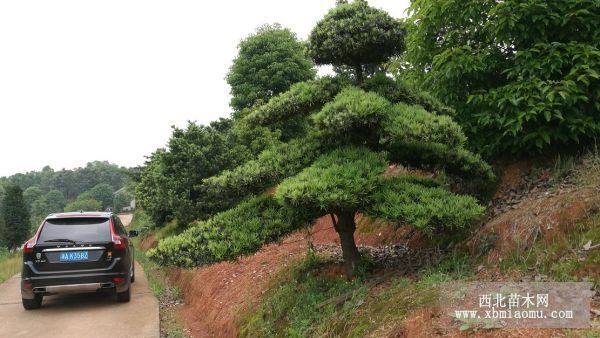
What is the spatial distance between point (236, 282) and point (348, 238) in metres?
3.25

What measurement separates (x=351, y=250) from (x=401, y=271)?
0.70m

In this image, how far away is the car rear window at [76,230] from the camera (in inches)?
317

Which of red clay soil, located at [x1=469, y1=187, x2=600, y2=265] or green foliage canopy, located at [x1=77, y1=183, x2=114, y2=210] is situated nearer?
red clay soil, located at [x1=469, y1=187, x2=600, y2=265]

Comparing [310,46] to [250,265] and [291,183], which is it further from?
[250,265]

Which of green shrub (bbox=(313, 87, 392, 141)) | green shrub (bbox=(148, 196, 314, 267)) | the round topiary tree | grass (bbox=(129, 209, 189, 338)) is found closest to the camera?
green shrub (bbox=(313, 87, 392, 141))

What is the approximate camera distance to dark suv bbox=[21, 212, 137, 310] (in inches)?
308

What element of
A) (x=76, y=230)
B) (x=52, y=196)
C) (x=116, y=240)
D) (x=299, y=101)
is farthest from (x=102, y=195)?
(x=299, y=101)

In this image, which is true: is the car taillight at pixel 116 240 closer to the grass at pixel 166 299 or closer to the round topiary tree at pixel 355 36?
the grass at pixel 166 299

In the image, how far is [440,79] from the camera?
21.7 feet

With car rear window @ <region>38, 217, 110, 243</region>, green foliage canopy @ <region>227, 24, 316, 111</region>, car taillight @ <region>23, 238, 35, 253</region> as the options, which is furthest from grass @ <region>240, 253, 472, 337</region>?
green foliage canopy @ <region>227, 24, 316, 111</region>

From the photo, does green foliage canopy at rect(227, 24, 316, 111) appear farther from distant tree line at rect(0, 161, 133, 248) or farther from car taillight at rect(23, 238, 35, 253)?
distant tree line at rect(0, 161, 133, 248)

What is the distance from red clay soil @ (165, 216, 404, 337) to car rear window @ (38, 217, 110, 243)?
6.08 ft

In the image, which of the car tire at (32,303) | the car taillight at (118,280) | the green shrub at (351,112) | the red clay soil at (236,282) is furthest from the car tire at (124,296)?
the green shrub at (351,112)

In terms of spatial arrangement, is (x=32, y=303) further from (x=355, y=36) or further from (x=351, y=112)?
(x=355, y=36)
